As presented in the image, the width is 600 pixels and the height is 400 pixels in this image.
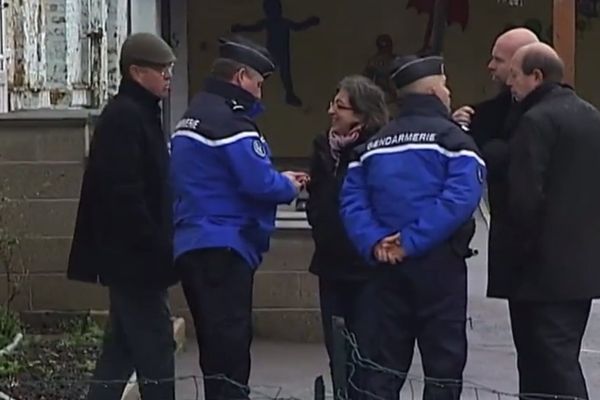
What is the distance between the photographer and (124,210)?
5.25 m

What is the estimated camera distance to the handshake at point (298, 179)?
5402 mm

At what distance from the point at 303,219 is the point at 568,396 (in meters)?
2.77

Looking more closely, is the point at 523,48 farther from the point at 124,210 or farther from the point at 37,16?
the point at 37,16

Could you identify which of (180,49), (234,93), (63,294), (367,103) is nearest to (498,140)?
(367,103)

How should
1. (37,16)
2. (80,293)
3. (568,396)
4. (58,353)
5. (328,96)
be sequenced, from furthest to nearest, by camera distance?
(328,96)
(37,16)
(80,293)
(58,353)
(568,396)

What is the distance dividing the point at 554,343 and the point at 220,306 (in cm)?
135

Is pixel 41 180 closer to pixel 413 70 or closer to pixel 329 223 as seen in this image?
pixel 329 223

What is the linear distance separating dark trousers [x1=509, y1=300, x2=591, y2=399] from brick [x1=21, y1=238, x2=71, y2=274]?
2.96m

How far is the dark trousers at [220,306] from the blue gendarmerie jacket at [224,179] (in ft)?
0.17

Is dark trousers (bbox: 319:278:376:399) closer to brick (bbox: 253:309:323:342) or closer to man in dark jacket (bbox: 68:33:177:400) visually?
man in dark jacket (bbox: 68:33:177:400)

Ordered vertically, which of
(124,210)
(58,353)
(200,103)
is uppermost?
(200,103)

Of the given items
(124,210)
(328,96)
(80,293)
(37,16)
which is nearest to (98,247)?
(124,210)

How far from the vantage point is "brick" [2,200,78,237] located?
7.26 m

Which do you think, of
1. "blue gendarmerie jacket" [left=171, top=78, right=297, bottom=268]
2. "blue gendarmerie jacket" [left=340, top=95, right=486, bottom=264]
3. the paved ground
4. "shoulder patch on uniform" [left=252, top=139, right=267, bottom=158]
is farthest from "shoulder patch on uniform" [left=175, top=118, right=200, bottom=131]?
the paved ground
